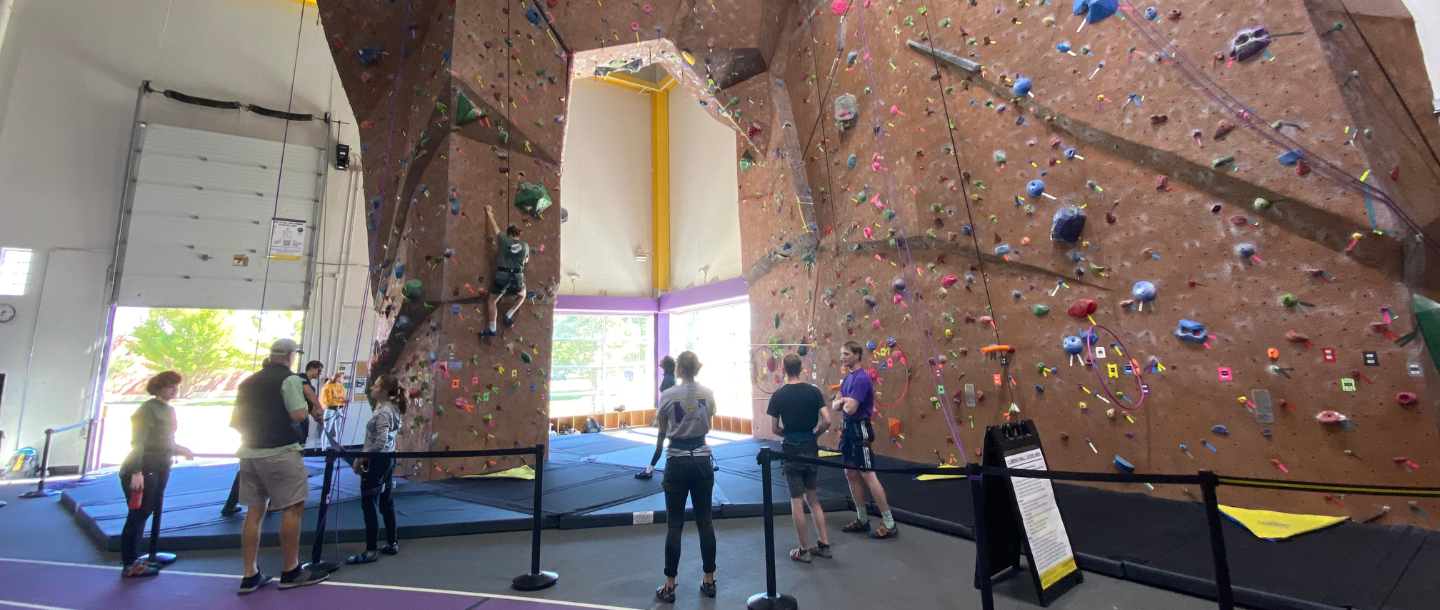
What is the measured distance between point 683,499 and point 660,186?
33.2 feet

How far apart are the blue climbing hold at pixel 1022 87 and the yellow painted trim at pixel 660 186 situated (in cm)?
803

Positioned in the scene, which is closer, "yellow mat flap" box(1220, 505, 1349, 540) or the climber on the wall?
"yellow mat flap" box(1220, 505, 1349, 540)

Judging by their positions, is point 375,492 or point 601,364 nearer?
point 375,492

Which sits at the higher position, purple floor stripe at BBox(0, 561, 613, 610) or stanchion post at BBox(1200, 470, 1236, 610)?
stanchion post at BBox(1200, 470, 1236, 610)

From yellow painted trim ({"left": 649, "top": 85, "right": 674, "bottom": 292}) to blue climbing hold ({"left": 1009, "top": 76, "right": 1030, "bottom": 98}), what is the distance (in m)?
8.03

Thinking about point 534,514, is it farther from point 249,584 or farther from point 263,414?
point 249,584

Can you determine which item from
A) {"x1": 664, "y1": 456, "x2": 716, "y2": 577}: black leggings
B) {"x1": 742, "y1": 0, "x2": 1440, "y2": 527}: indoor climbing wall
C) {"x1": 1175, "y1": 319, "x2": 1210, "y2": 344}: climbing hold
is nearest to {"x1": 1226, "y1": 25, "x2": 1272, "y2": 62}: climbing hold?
{"x1": 742, "y1": 0, "x2": 1440, "y2": 527}: indoor climbing wall

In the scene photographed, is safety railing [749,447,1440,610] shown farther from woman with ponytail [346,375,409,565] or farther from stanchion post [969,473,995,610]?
woman with ponytail [346,375,409,565]

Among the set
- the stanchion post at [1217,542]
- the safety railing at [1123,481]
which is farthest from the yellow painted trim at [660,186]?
the stanchion post at [1217,542]

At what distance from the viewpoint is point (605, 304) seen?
11.5m

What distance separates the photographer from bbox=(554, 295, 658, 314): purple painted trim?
11188 mm

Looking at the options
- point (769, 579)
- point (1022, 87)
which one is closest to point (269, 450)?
point (769, 579)

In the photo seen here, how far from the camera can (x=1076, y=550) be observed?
3262 millimetres

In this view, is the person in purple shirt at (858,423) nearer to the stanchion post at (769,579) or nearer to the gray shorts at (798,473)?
the gray shorts at (798,473)
